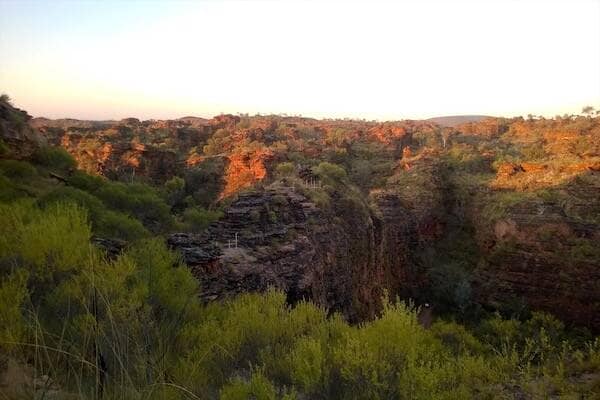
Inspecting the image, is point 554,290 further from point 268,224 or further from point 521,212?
point 268,224

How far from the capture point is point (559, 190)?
86.8 feet

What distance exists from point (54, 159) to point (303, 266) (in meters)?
12.9

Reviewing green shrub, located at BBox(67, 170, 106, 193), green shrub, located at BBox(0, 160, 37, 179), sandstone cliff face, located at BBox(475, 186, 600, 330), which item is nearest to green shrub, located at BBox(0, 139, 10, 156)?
green shrub, located at BBox(0, 160, 37, 179)

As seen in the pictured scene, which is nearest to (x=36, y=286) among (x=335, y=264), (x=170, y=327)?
(x=170, y=327)

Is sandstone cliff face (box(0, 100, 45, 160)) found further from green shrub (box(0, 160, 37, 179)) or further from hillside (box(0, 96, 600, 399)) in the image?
green shrub (box(0, 160, 37, 179))

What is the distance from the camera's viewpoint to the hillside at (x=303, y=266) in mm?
6176

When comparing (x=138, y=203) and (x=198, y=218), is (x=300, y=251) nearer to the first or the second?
(x=138, y=203)

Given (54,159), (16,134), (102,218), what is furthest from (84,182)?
(102,218)

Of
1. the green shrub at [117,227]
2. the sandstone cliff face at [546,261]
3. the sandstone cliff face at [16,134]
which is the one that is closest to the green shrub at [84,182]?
the sandstone cliff face at [16,134]

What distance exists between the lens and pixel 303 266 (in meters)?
14.4

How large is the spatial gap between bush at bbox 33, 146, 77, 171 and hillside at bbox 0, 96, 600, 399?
0.26ft

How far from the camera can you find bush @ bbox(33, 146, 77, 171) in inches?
770

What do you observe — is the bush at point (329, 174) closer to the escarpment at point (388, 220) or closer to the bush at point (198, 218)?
the escarpment at point (388, 220)

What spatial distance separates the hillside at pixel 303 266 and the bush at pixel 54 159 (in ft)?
0.26
